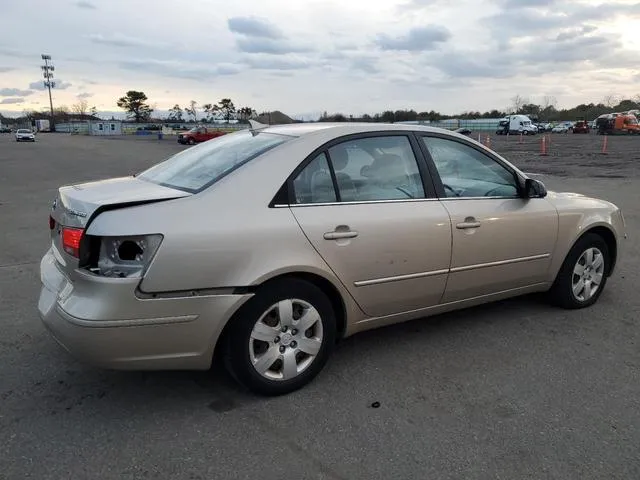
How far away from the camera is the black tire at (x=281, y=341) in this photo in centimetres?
298

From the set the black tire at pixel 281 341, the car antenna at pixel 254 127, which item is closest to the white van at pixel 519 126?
the car antenna at pixel 254 127

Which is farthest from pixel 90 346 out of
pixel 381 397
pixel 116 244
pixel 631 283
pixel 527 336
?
pixel 631 283

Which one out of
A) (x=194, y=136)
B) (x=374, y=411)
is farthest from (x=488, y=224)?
(x=194, y=136)

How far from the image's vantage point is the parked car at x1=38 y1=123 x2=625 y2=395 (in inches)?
108

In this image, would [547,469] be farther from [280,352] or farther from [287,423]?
[280,352]

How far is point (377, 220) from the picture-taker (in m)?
3.39

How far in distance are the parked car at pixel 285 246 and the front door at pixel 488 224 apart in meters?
0.01

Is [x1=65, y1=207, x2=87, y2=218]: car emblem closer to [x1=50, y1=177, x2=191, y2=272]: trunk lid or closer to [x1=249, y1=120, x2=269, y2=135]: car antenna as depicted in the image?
[x1=50, y1=177, x2=191, y2=272]: trunk lid

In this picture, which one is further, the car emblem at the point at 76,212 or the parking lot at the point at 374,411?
the car emblem at the point at 76,212

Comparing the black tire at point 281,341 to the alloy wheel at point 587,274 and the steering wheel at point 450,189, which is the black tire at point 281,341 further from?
the alloy wheel at point 587,274

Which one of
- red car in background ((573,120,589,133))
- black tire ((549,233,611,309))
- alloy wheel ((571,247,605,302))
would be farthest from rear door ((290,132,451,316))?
red car in background ((573,120,589,133))

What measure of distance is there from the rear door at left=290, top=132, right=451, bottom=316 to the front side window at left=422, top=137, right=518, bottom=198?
195 millimetres

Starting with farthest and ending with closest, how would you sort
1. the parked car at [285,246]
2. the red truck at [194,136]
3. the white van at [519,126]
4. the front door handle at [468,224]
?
the white van at [519,126], the red truck at [194,136], the front door handle at [468,224], the parked car at [285,246]

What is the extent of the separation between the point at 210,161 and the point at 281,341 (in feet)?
4.20
